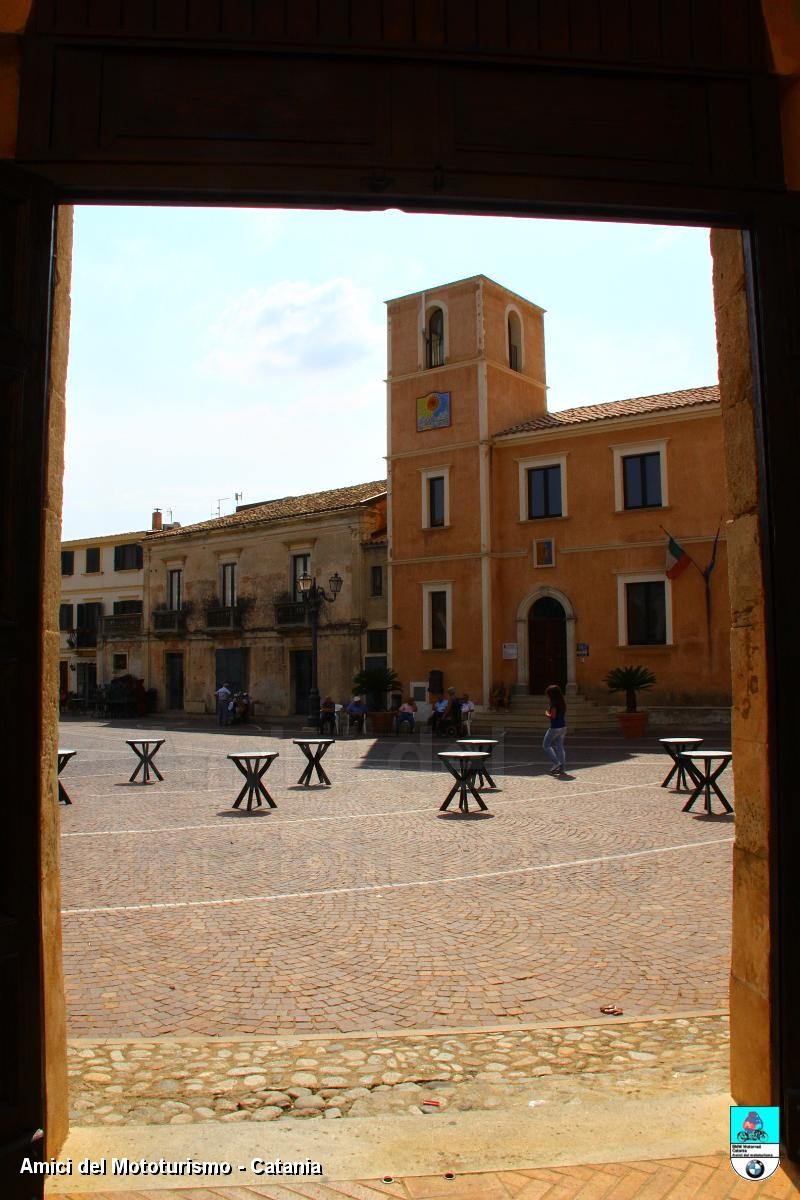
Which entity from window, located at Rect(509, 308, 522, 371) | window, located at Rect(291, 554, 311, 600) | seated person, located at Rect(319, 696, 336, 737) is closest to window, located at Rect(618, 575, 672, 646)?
seated person, located at Rect(319, 696, 336, 737)

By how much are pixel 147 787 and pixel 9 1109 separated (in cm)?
1206

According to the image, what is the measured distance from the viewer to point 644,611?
25.8 meters

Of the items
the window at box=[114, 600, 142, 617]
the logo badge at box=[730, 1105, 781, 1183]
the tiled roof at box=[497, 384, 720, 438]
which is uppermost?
the tiled roof at box=[497, 384, 720, 438]

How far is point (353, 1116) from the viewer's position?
3.44 m

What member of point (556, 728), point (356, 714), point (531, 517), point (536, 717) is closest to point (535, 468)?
point (531, 517)

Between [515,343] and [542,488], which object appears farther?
[515,343]

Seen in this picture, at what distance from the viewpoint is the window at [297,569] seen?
35062mm

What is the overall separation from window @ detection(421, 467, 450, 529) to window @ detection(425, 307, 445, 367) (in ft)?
12.2

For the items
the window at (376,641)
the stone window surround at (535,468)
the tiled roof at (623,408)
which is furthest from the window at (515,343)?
the window at (376,641)

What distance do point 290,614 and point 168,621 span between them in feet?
26.1

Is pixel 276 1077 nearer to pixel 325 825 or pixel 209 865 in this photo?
pixel 209 865

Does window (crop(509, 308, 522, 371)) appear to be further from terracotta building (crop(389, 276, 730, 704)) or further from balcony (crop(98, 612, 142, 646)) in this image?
balcony (crop(98, 612, 142, 646))

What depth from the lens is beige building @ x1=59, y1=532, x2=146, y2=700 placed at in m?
44.3

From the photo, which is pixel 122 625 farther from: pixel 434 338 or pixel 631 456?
pixel 631 456
